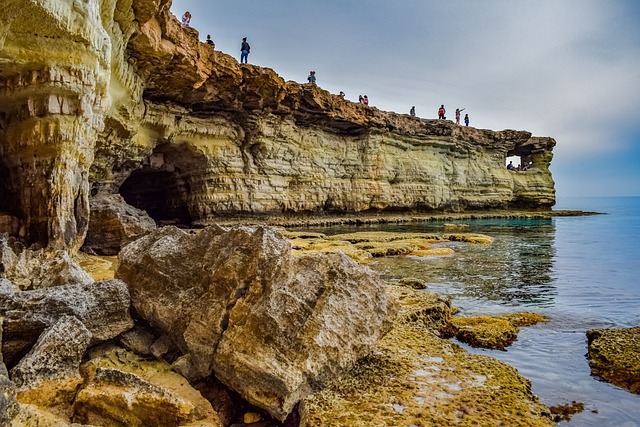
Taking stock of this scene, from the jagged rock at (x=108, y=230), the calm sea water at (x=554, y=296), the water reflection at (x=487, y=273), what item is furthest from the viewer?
the jagged rock at (x=108, y=230)

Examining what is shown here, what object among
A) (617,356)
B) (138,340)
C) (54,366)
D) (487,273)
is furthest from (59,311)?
(487,273)

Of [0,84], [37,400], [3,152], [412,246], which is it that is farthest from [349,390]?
[412,246]

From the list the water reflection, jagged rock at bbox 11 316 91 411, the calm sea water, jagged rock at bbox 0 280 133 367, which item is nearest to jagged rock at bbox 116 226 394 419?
jagged rock at bbox 0 280 133 367

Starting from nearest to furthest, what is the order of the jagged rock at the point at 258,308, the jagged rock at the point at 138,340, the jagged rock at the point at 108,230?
the jagged rock at the point at 258,308 < the jagged rock at the point at 138,340 < the jagged rock at the point at 108,230

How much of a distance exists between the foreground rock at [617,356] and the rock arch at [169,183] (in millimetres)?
19340

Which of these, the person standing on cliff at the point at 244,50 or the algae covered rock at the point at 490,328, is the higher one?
the person standing on cliff at the point at 244,50

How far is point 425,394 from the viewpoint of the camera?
131 inches

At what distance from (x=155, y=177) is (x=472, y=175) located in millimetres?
26153

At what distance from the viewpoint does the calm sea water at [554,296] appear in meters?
3.84

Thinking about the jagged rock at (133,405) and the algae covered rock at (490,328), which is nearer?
the jagged rock at (133,405)

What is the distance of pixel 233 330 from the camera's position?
3564 millimetres

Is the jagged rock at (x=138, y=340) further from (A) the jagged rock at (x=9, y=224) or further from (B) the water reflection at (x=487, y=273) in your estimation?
(A) the jagged rock at (x=9, y=224)

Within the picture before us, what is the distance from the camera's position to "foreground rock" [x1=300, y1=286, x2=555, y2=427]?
2973 millimetres

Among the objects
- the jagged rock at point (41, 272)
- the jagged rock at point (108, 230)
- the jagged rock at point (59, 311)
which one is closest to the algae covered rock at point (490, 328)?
the jagged rock at point (59, 311)
